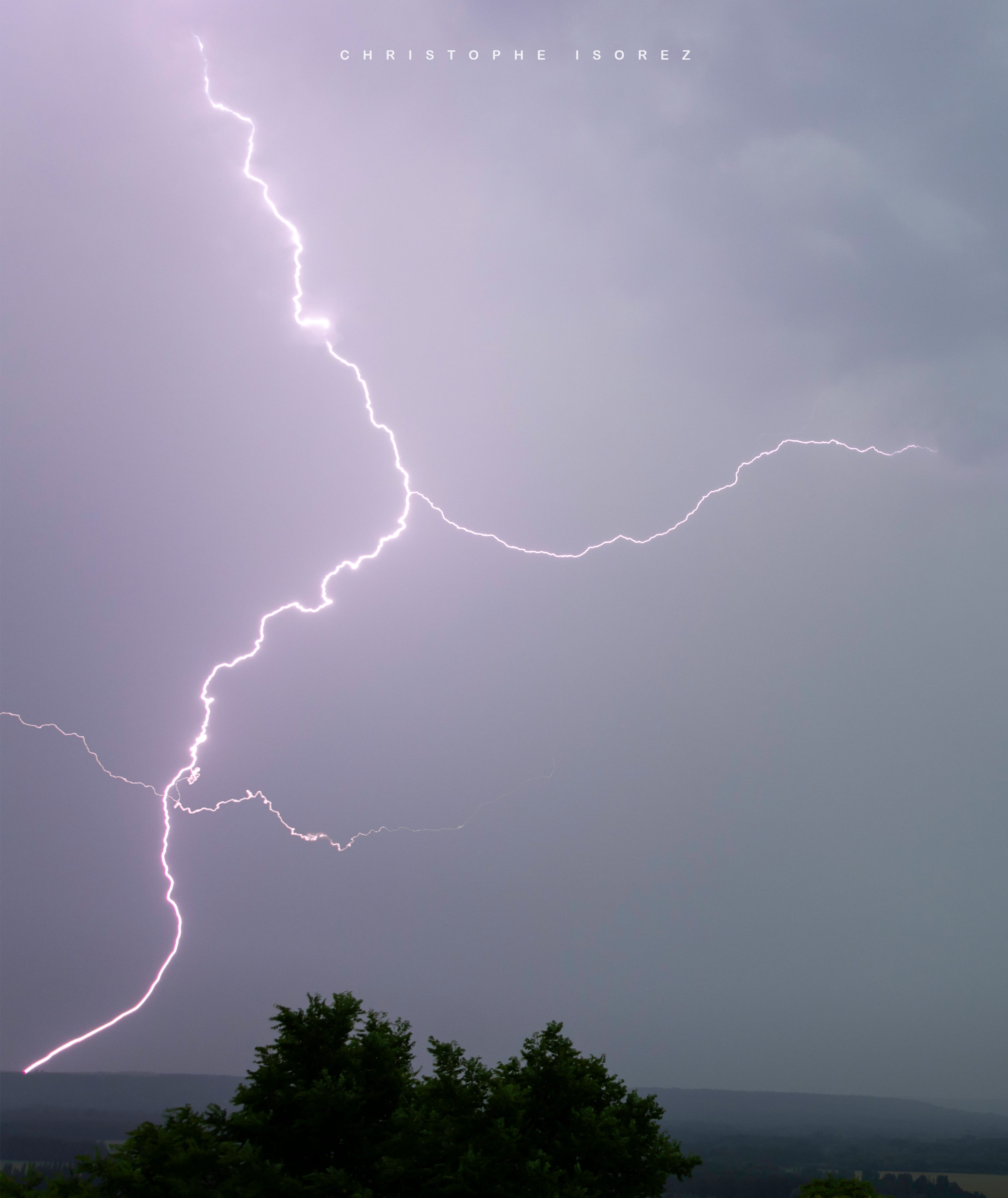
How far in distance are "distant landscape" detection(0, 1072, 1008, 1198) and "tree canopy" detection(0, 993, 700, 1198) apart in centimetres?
1816

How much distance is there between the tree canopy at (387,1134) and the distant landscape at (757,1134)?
18161mm

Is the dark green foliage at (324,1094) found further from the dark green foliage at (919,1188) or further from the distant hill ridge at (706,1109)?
the dark green foliage at (919,1188)

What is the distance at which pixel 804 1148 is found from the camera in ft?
161

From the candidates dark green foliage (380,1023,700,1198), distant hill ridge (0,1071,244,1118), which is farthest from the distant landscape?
dark green foliage (380,1023,700,1198)

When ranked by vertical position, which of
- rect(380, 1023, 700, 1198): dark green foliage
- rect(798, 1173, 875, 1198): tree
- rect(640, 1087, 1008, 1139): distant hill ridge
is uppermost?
rect(380, 1023, 700, 1198): dark green foliage

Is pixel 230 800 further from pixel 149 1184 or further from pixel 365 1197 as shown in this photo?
pixel 365 1197

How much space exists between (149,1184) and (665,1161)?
5.60 metres

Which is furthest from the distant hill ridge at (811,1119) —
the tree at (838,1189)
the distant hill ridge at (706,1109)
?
the tree at (838,1189)

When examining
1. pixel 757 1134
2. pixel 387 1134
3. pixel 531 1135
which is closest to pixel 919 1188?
pixel 757 1134

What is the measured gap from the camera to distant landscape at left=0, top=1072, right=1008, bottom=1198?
32.3m

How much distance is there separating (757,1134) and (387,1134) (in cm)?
5522

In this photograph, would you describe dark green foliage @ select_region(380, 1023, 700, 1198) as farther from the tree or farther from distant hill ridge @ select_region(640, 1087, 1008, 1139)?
distant hill ridge @ select_region(640, 1087, 1008, 1139)

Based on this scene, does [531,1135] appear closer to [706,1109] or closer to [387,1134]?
[387,1134]

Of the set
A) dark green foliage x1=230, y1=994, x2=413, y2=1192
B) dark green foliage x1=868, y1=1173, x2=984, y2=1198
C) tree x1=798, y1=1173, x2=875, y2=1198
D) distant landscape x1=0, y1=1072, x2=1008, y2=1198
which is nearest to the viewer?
dark green foliage x1=230, y1=994, x2=413, y2=1192
